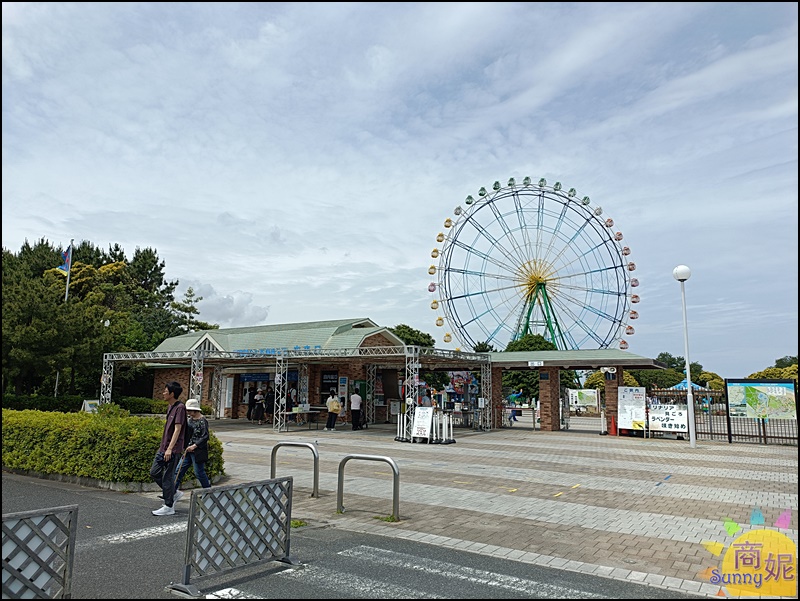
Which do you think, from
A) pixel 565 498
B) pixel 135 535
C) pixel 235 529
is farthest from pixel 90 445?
pixel 565 498

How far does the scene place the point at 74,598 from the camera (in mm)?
4484

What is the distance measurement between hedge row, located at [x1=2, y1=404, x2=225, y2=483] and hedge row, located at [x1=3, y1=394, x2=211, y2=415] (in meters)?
10.9

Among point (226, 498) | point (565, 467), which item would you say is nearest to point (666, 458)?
point (565, 467)

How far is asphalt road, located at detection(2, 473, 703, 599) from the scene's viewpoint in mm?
4715

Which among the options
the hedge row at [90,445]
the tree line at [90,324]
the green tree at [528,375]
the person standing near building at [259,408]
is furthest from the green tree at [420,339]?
the hedge row at [90,445]

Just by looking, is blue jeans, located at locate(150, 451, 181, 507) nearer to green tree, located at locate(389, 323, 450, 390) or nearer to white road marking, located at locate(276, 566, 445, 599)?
white road marking, located at locate(276, 566, 445, 599)

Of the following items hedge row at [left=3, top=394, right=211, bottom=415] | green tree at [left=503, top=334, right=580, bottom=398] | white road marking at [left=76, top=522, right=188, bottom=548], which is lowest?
white road marking at [left=76, top=522, right=188, bottom=548]

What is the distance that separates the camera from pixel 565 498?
899 cm

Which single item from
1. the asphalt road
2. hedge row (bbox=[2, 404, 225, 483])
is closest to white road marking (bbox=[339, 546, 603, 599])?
the asphalt road

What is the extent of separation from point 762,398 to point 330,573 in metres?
16.8

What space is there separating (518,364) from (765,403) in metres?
8.32

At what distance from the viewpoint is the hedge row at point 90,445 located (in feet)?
29.9

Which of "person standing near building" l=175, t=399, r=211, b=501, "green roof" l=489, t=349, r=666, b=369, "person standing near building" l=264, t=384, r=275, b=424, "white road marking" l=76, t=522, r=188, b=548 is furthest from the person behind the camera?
"person standing near building" l=264, t=384, r=275, b=424

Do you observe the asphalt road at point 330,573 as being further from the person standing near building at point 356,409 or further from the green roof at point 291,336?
the green roof at point 291,336
